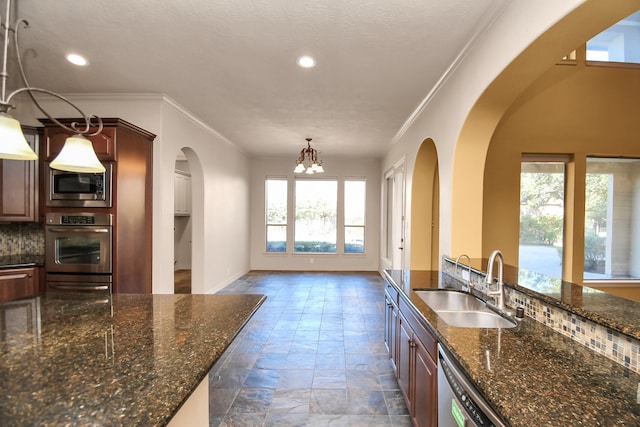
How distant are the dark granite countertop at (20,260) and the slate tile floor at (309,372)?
6.97 feet

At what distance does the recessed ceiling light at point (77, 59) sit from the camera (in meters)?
2.79

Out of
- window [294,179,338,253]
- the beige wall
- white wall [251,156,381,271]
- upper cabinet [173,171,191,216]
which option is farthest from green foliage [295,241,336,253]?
the beige wall

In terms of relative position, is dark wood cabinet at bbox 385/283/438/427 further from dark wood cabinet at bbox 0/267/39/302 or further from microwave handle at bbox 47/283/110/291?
dark wood cabinet at bbox 0/267/39/302

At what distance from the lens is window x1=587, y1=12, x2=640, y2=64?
3.60m

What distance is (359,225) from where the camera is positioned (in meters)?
7.77

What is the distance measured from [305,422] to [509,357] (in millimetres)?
1531

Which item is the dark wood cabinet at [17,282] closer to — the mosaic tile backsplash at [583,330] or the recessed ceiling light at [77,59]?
the recessed ceiling light at [77,59]

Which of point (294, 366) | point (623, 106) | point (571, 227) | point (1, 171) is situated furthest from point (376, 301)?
point (1, 171)

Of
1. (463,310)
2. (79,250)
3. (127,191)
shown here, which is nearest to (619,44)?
(463,310)

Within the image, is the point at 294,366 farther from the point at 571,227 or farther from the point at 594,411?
the point at 571,227

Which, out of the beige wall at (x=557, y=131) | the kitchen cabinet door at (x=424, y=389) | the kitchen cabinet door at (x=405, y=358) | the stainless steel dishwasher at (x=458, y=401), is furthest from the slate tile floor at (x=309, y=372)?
the beige wall at (x=557, y=131)

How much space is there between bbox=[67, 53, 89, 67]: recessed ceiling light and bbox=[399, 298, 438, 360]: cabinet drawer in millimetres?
3503

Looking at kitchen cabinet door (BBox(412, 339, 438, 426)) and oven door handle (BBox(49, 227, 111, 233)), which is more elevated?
oven door handle (BBox(49, 227, 111, 233))

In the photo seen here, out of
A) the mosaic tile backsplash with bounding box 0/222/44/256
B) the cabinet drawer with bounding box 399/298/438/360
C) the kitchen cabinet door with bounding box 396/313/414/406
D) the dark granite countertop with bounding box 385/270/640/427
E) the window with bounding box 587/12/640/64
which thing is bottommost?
the kitchen cabinet door with bounding box 396/313/414/406
